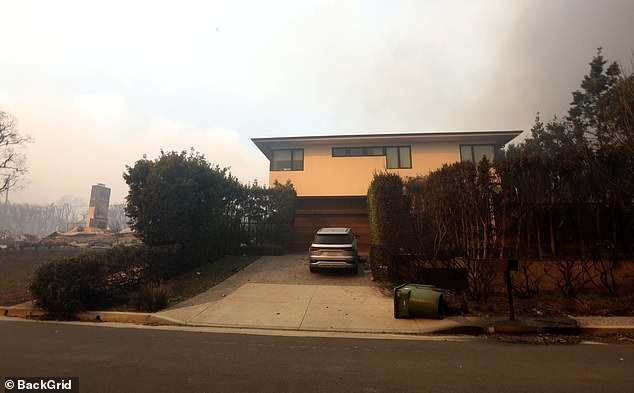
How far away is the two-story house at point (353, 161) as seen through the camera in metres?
19.0

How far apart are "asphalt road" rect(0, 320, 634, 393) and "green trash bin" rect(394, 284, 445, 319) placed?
1198 millimetres

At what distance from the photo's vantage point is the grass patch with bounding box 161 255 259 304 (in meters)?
9.38

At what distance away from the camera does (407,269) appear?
945cm

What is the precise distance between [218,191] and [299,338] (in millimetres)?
8887

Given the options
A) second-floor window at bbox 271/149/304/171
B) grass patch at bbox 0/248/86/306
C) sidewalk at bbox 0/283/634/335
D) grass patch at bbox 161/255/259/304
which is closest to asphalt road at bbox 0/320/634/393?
sidewalk at bbox 0/283/634/335

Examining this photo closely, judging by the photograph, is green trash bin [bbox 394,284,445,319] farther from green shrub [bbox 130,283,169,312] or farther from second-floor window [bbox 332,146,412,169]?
second-floor window [bbox 332,146,412,169]

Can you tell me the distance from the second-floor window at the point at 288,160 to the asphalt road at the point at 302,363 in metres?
14.8

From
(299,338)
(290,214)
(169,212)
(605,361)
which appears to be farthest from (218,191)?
(605,361)

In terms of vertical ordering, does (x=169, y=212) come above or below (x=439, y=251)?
above

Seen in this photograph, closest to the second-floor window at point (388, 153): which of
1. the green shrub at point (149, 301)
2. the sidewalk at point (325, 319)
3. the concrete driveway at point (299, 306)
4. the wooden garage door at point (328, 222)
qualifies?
the wooden garage door at point (328, 222)

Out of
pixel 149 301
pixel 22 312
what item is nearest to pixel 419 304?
pixel 149 301

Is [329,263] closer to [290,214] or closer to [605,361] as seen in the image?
[290,214]

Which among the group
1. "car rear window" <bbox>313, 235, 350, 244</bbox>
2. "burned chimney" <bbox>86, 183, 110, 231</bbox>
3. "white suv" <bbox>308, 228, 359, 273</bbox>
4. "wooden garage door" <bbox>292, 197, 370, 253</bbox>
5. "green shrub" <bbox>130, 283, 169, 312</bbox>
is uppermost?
"burned chimney" <bbox>86, 183, 110, 231</bbox>

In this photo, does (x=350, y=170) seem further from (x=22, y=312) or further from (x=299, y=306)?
(x=22, y=312)
